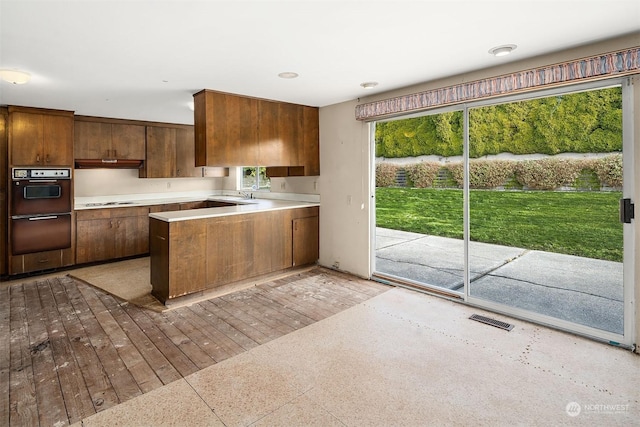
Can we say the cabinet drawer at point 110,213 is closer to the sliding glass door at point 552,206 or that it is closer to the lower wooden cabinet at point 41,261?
the lower wooden cabinet at point 41,261

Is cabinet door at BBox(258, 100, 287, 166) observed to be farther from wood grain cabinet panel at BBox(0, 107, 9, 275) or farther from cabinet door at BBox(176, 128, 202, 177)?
wood grain cabinet panel at BBox(0, 107, 9, 275)

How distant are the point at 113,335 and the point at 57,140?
10.9ft

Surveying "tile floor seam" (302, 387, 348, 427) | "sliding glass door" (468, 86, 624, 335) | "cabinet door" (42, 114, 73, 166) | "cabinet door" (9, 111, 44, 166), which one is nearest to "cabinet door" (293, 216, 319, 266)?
"sliding glass door" (468, 86, 624, 335)

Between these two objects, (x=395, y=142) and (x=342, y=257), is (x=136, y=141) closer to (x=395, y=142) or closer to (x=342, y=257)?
(x=342, y=257)

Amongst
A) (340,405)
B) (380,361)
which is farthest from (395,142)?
(340,405)

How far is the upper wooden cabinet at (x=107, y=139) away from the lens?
5191 mm

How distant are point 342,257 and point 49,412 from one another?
11.0 ft

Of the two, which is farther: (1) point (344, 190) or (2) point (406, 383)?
(1) point (344, 190)

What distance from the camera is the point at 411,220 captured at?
8430mm

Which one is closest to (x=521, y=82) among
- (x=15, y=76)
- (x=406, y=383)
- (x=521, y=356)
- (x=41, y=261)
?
(x=521, y=356)

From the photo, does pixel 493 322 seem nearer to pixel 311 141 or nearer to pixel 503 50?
pixel 503 50

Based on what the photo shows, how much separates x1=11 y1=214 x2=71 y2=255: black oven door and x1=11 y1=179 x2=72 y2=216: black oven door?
0.10 m

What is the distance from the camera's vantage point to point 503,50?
2.70 metres

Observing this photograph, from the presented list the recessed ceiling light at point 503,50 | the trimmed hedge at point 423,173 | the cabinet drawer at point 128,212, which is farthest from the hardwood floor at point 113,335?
the trimmed hedge at point 423,173
